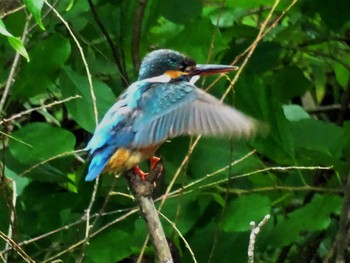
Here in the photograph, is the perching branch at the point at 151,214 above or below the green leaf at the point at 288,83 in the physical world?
above

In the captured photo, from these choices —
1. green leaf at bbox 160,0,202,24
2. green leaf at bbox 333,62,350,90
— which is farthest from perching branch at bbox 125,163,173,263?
green leaf at bbox 333,62,350,90

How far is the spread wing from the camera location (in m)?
2.02

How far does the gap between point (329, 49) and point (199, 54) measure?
69 cm

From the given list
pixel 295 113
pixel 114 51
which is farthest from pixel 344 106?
pixel 114 51

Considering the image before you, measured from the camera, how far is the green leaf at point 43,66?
8.42ft

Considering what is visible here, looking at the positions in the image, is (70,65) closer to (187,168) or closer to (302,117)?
(187,168)

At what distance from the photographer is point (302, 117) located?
289cm

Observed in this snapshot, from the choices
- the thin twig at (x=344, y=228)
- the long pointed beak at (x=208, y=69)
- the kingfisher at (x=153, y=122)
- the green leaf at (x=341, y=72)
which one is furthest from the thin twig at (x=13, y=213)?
the green leaf at (x=341, y=72)

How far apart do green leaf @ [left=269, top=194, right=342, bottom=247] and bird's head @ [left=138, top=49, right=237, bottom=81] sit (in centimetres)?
47

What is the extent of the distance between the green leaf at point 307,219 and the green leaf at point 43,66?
29.8 inches

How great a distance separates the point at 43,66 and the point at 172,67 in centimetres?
45

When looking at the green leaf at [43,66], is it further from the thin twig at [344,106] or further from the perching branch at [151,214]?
the thin twig at [344,106]

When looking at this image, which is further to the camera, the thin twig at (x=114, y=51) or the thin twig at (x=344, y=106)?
the thin twig at (x=344, y=106)

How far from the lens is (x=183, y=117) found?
7.00 feet
